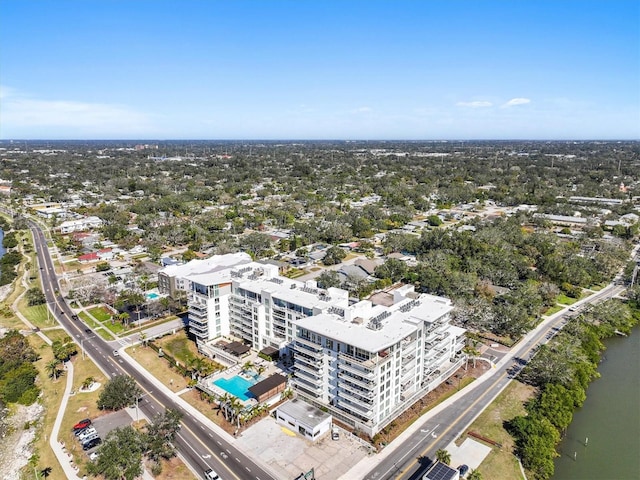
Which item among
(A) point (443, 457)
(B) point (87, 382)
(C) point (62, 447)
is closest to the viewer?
(A) point (443, 457)

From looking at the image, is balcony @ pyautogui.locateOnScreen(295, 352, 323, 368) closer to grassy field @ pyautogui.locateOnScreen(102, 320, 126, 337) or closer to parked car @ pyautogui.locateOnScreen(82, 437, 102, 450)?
parked car @ pyautogui.locateOnScreen(82, 437, 102, 450)

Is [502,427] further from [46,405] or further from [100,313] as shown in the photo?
[100,313]

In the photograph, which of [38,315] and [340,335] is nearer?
[340,335]

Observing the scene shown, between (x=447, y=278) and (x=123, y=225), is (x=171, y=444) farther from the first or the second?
(x=123, y=225)

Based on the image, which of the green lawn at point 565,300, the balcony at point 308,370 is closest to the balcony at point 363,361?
the balcony at point 308,370

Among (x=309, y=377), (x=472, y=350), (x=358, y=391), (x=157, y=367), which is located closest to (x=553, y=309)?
(x=472, y=350)

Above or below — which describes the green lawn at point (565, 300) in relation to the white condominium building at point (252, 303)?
below

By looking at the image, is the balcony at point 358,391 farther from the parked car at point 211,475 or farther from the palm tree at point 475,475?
the parked car at point 211,475
